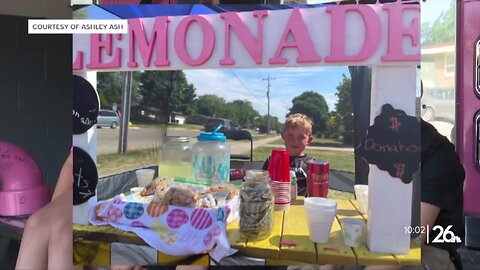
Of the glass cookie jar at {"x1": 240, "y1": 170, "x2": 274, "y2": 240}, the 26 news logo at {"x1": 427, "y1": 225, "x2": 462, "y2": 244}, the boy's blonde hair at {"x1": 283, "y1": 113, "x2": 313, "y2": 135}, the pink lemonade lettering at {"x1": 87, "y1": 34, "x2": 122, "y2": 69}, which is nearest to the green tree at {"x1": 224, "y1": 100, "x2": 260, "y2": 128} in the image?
the boy's blonde hair at {"x1": 283, "y1": 113, "x2": 313, "y2": 135}

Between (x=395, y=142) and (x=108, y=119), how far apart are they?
1140mm

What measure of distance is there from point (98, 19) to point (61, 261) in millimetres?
1044

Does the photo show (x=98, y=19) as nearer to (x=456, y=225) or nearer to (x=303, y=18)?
(x=303, y=18)

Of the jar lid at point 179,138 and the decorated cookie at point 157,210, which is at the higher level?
the jar lid at point 179,138

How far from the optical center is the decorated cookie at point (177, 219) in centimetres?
157

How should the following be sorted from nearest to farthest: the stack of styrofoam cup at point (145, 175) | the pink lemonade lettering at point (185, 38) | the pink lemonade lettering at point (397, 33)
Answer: the pink lemonade lettering at point (397, 33) → the pink lemonade lettering at point (185, 38) → the stack of styrofoam cup at point (145, 175)

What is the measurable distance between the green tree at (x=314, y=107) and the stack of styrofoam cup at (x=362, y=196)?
0.87 ft

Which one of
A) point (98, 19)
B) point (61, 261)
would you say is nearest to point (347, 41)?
point (98, 19)

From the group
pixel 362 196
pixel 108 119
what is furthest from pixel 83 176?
pixel 362 196

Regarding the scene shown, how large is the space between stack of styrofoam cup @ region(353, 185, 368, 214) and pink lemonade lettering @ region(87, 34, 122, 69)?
1.08 m

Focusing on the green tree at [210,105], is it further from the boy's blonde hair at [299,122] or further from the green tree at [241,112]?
the boy's blonde hair at [299,122]

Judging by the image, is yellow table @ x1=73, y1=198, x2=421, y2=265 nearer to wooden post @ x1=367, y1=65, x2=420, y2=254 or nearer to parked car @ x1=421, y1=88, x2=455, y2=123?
wooden post @ x1=367, y1=65, x2=420, y2=254

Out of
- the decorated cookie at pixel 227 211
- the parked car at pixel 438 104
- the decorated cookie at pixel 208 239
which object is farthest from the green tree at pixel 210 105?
the parked car at pixel 438 104

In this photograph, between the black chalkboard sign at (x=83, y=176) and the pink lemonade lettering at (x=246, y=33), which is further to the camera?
the black chalkboard sign at (x=83, y=176)
